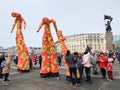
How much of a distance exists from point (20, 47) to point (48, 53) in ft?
18.4

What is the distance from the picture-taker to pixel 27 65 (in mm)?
19703

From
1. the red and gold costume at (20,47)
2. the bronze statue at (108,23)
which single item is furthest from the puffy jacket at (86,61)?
the bronze statue at (108,23)

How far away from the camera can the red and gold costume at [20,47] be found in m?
19.6

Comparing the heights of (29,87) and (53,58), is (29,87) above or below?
below

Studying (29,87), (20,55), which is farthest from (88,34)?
(29,87)

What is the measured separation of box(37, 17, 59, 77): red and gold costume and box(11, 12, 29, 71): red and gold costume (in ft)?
15.3

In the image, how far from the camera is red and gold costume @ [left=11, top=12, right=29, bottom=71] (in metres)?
19.6

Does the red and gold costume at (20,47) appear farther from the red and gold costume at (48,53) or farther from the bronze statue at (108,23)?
the bronze statue at (108,23)

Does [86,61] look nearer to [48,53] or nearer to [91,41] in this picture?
[48,53]

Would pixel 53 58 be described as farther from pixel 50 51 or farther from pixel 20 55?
pixel 20 55

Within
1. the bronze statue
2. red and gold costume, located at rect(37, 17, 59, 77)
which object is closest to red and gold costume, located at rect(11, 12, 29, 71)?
red and gold costume, located at rect(37, 17, 59, 77)

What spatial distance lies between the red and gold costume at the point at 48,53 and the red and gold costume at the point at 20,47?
467 centimetres

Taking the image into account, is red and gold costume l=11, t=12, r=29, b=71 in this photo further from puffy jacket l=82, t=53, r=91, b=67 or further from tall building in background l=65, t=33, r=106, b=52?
tall building in background l=65, t=33, r=106, b=52

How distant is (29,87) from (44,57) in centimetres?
412
